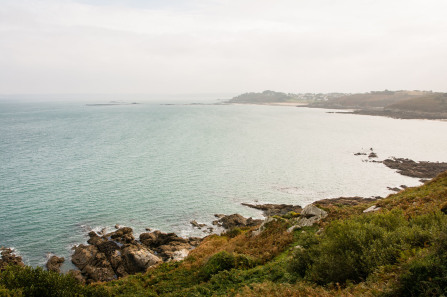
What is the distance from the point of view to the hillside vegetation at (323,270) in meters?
8.10

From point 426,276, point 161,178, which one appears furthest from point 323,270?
point 161,178

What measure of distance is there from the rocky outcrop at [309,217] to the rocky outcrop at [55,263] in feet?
68.3

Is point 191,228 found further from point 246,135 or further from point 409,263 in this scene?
point 246,135

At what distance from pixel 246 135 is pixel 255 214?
64869mm

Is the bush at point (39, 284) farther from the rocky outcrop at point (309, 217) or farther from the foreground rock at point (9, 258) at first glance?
the foreground rock at point (9, 258)

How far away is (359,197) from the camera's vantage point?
136 feet

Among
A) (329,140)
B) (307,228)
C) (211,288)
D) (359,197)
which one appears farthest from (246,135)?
(211,288)

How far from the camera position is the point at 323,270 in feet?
36.5

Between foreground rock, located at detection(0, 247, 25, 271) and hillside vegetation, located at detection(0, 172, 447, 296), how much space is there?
44.4ft

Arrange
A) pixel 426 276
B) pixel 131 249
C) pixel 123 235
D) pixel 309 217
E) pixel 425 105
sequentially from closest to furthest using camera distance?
pixel 426 276 → pixel 309 217 → pixel 131 249 → pixel 123 235 → pixel 425 105

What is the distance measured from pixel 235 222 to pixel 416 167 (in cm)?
4540

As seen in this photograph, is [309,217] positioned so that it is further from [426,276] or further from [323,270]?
[426,276]

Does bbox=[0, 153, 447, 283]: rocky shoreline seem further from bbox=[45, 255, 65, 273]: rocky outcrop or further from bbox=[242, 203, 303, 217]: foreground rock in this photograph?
bbox=[242, 203, 303, 217]: foreground rock

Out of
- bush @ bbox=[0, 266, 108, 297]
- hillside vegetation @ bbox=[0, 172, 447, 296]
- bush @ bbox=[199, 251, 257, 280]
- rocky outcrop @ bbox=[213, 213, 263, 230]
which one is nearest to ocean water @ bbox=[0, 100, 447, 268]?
rocky outcrop @ bbox=[213, 213, 263, 230]
